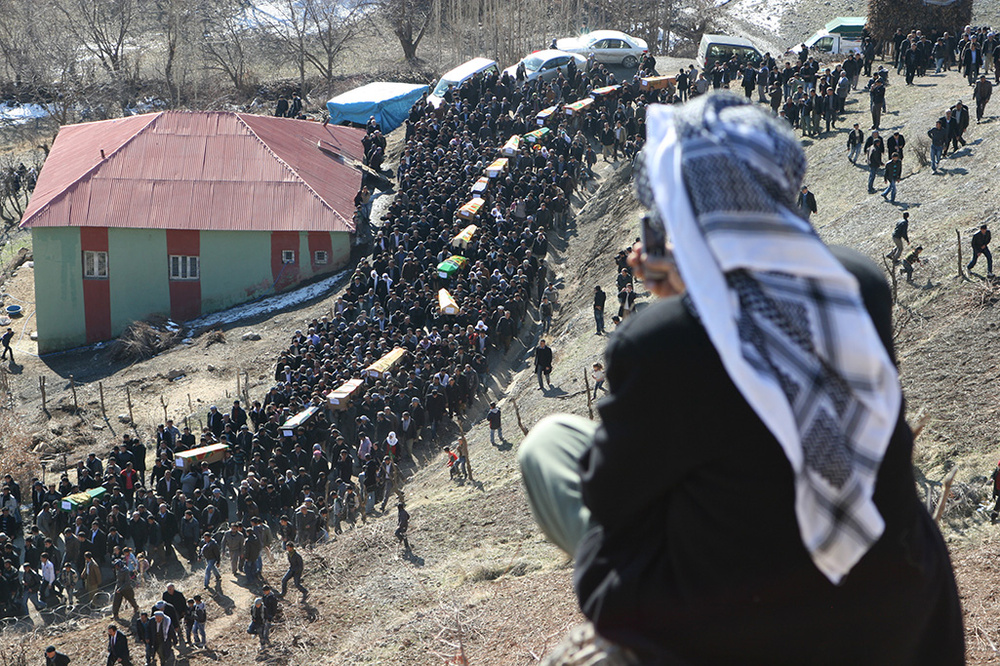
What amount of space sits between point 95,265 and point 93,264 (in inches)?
2.9

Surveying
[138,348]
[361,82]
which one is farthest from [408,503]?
[361,82]

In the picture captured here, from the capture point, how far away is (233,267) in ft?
120

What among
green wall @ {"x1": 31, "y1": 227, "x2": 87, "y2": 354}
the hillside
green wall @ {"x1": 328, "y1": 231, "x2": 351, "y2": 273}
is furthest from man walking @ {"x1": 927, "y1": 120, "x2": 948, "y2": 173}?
green wall @ {"x1": 31, "y1": 227, "x2": 87, "y2": 354}

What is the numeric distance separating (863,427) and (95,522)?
18974 millimetres

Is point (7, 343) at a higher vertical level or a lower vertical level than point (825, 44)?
lower

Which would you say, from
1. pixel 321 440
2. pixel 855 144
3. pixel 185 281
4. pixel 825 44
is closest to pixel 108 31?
pixel 185 281

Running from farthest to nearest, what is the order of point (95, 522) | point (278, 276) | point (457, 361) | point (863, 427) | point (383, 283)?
point (278, 276) → point (383, 283) → point (457, 361) → point (95, 522) → point (863, 427)

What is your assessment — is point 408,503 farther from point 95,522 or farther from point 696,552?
point 696,552

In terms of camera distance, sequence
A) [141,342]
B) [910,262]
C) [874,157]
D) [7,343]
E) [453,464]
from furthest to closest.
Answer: [7,343] → [141,342] → [874,157] → [910,262] → [453,464]

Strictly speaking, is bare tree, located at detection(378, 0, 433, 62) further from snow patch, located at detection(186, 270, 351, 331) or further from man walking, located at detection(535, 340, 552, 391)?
man walking, located at detection(535, 340, 552, 391)

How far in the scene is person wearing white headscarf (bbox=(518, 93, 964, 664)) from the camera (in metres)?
2.09

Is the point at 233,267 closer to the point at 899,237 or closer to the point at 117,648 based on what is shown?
the point at 117,648

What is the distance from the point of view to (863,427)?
2.11 m

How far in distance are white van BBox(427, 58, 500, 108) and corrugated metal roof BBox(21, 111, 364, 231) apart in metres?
4.43
